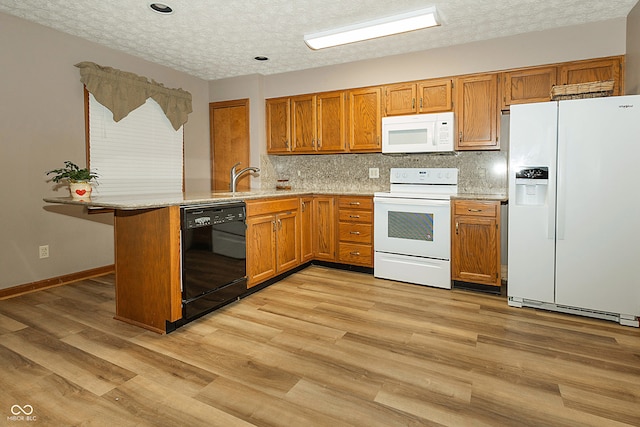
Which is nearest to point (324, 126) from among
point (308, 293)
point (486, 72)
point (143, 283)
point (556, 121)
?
point (486, 72)

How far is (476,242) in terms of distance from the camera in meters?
3.40

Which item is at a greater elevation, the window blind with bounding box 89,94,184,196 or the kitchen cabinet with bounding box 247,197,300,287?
the window blind with bounding box 89,94,184,196

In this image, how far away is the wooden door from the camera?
16.3 ft

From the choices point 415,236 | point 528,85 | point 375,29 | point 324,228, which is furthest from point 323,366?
point 528,85

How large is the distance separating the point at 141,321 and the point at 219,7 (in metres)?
2.51

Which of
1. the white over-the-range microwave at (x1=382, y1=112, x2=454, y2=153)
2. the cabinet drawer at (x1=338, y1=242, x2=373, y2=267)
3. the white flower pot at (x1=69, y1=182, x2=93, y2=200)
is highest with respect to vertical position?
the white over-the-range microwave at (x1=382, y1=112, x2=454, y2=153)

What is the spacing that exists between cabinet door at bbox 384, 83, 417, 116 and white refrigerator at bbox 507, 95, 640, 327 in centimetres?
126

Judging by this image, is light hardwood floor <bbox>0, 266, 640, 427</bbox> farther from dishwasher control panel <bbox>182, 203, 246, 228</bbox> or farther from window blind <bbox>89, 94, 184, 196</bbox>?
window blind <bbox>89, 94, 184, 196</bbox>

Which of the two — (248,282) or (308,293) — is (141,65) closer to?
(248,282)

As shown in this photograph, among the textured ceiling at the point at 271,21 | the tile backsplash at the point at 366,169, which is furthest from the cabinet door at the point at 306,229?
the textured ceiling at the point at 271,21

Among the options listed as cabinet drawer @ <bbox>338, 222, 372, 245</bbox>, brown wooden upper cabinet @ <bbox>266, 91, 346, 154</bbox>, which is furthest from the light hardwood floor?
brown wooden upper cabinet @ <bbox>266, 91, 346, 154</bbox>

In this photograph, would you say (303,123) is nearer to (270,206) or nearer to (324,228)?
(324,228)

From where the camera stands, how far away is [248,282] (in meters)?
3.26

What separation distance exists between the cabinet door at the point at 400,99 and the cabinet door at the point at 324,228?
1209mm
